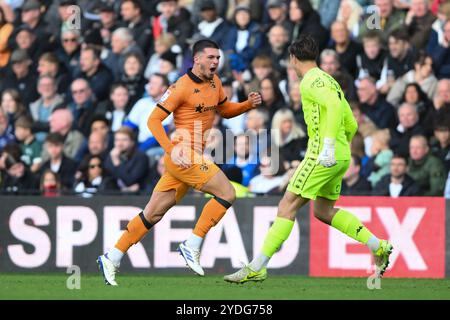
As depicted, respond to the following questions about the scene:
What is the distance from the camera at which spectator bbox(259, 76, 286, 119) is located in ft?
51.7

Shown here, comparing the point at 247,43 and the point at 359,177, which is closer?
the point at 359,177

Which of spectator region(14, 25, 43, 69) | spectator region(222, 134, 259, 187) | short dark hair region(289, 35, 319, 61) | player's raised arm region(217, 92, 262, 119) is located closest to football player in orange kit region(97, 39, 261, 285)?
player's raised arm region(217, 92, 262, 119)

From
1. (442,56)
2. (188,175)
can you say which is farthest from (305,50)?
(442,56)

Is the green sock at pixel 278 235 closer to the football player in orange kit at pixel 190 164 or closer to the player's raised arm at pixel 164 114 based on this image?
the football player in orange kit at pixel 190 164

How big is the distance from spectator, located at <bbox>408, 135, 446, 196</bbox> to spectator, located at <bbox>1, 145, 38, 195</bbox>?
504 cm

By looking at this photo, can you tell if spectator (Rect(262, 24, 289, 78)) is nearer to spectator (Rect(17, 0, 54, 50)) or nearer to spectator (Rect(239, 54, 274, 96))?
spectator (Rect(239, 54, 274, 96))

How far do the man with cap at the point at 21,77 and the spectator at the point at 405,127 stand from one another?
5.46m

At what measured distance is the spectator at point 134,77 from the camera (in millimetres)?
16703

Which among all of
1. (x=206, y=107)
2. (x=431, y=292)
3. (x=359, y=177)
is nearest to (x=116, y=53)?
(x=359, y=177)

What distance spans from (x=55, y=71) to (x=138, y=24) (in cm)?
140

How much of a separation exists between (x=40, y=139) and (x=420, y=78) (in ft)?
17.5

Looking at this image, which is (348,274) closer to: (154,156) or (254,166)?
(254,166)

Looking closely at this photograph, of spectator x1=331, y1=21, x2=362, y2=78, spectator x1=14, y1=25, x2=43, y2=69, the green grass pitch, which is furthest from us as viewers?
spectator x1=14, y1=25, x2=43, y2=69

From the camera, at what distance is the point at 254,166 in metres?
15.1
